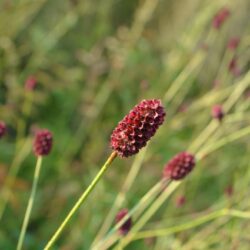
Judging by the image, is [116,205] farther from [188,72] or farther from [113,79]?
[113,79]

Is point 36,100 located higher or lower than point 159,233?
higher

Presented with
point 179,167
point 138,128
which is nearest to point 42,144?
point 179,167

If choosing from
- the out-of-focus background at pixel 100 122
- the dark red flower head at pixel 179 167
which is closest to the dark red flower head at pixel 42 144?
the dark red flower head at pixel 179 167

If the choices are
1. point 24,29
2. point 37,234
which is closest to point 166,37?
point 24,29

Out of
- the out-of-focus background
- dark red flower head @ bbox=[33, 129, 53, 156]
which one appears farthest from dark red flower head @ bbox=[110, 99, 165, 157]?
the out-of-focus background

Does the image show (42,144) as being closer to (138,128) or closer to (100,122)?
(138,128)

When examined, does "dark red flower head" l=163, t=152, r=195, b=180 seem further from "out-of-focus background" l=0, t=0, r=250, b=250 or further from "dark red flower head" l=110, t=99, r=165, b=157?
"out-of-focus background" l=0, t=0, r=250, b=250

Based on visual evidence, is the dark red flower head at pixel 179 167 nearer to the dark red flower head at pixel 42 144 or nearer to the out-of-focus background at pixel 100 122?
the dark red flower head at pixel 42 144
